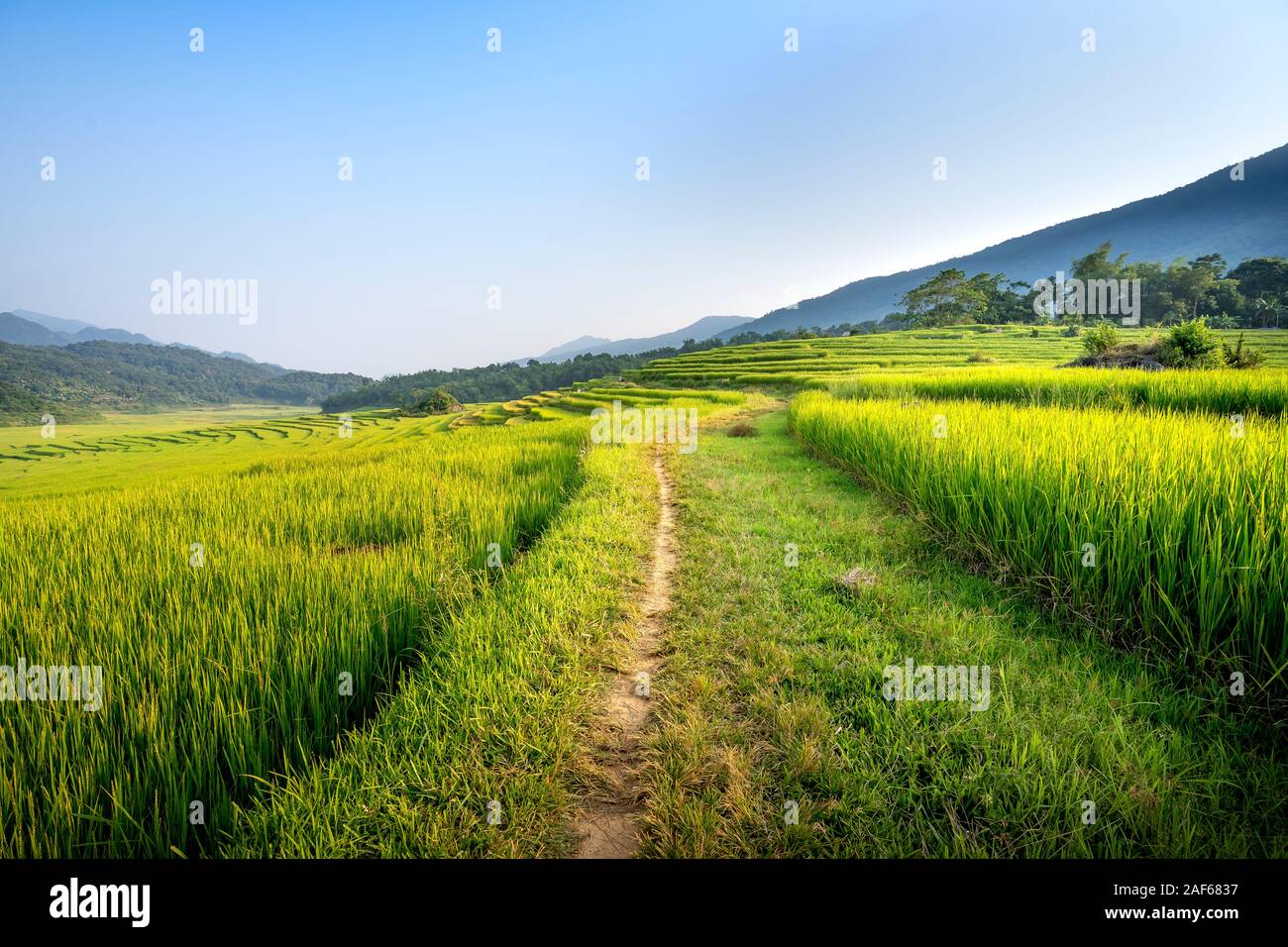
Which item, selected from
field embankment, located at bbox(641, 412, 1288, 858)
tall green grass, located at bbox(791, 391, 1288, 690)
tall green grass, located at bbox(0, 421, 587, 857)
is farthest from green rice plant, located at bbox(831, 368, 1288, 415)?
tall green grass, located at bbox(0, 421, 587, 857)

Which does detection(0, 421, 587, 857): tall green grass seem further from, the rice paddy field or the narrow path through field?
the narrow path through field

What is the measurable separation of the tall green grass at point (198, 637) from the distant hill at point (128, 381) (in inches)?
3409

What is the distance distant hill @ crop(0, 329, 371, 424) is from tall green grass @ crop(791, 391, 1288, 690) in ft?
306

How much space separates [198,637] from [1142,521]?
19.8 ft

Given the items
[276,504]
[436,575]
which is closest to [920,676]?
[436,575]

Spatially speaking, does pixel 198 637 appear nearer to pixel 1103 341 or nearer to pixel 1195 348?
pixel 1195 348

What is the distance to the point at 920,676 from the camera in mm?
2738

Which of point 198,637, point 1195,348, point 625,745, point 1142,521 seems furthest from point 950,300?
point 198,637

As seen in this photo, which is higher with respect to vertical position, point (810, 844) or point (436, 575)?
point (436, 575)

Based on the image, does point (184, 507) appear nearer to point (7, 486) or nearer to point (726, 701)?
point (726, 701)

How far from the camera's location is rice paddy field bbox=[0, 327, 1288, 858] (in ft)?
5.96

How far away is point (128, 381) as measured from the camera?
339 ft
